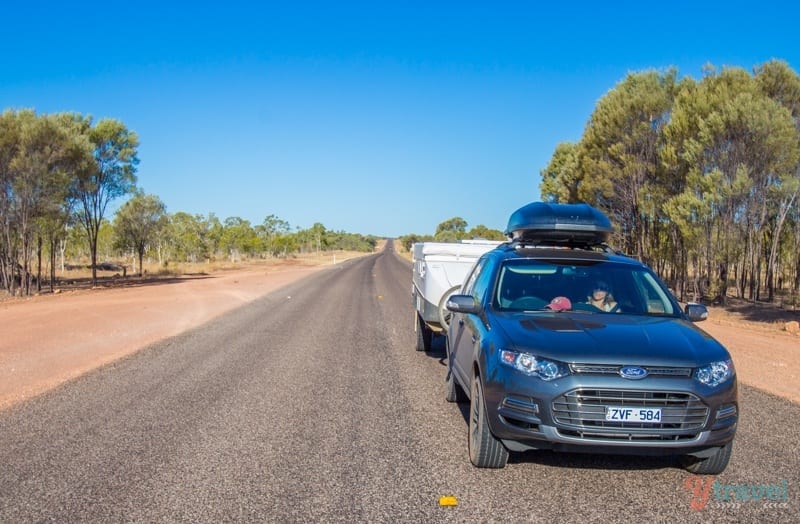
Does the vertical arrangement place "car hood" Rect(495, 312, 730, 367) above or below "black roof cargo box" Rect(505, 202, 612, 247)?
below

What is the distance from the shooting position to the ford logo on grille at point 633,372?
13.2 ft

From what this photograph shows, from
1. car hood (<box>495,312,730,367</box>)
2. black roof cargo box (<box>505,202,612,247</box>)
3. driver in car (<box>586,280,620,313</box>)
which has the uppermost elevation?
black roof cargo box (<box>505,202,612,247</box>)

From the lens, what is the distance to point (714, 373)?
418cm

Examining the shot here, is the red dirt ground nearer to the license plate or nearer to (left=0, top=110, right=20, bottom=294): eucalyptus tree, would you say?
the license plate

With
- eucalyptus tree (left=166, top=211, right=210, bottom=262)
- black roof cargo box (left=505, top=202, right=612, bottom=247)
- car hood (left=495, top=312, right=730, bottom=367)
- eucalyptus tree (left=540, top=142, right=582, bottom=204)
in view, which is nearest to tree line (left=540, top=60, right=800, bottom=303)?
eucalyptus tree (left=540, top=142, right=582, bottom=204)

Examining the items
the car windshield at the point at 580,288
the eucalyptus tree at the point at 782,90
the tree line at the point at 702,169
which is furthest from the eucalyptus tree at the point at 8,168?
the eucalyptus tree at the point at 782,90

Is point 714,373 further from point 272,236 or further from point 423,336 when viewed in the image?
point 272,236

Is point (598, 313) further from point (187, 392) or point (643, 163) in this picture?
point (643, 163)

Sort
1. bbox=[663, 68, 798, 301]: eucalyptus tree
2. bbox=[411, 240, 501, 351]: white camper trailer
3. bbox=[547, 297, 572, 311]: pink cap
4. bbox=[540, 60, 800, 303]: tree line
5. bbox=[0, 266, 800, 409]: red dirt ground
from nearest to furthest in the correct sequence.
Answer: bbox=[547, 297, 572, 311]: pink cap → bbox=[0, 266, 800, 409]: red dirt ground → bbox=[411, 240, 501, 351]: white camper trailer → bbox=[663, 68, 798, 301]: eucalyptus tree → bbox=[540, 60, 800, 303]: tree line

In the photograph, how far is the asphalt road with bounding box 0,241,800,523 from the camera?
3984 millimetres

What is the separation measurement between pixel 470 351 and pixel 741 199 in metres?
16.6

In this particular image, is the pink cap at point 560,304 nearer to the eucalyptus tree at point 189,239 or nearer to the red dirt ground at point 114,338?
the red dirt ground at point 114,338

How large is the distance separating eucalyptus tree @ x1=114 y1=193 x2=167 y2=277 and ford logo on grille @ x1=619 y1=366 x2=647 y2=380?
45.8 metres

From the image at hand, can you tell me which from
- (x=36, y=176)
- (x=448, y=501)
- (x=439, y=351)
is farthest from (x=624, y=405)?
(x=36, y=176)
